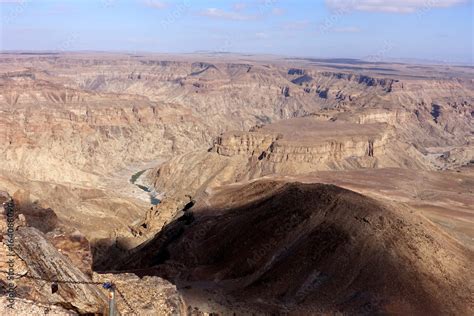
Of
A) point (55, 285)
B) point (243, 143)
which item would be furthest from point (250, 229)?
point (243, 143)

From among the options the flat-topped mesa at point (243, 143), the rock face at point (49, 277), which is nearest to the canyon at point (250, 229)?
the rock face at point (49, 277)

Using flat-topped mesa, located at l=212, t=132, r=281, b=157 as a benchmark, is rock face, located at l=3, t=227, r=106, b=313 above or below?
above

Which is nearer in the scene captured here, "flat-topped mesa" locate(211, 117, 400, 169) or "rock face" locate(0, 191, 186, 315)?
"rock face" locate(0, 191, 186, 315)

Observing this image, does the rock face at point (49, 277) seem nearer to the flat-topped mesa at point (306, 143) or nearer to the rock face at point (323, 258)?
the rock face at point (323, 258)

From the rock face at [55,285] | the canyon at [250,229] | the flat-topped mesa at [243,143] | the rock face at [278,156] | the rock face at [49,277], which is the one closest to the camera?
the rock face at [55,285]

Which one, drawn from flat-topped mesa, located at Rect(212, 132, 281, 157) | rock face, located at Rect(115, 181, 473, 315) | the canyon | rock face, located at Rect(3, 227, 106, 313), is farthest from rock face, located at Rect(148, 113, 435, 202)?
rock face, located at Rect(3, 227, 106, 313)

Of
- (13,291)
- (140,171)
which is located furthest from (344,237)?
(140,171)

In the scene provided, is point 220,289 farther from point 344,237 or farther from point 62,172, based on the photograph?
point 62,172

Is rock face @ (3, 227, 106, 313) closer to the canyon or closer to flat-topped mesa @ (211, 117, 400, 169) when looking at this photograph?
the canyon

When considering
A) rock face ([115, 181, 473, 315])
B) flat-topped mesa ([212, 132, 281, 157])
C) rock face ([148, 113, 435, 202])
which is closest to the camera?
rock face ([115, 181, 473, 315])
